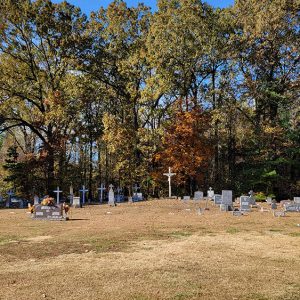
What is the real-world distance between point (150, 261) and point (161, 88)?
79.2ft

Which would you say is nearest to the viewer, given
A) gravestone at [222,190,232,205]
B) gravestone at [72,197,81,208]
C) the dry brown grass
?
the dry brown grass

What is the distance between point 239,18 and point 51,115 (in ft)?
53.2

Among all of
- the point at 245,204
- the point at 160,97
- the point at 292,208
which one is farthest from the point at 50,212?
the point at 160,97

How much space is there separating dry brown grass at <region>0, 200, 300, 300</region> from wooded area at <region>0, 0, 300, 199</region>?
17529 millimetres

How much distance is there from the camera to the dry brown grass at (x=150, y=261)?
6078mm

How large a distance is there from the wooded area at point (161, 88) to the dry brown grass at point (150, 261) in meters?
17.5

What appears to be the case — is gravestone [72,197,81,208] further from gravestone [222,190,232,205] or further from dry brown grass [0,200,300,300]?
dry brown grass [0,200,300,300]

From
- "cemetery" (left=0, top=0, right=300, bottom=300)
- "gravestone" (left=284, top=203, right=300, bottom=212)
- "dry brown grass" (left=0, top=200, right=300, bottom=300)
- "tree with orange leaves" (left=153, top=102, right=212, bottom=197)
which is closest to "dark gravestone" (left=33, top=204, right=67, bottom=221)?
"dry brown grass" (left=0, top=200, right=300, bottom=300)

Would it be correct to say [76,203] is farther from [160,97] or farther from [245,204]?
[160,97]

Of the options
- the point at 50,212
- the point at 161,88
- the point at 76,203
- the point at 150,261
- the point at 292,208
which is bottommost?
the point at 150,261

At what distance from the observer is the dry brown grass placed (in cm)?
608

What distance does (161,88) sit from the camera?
102 feet

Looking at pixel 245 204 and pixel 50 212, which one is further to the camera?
pixel 245 204

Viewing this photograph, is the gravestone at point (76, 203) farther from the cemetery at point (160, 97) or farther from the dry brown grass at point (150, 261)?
the dry brown grass at point (150, 261)
